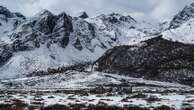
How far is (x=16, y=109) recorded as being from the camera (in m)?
54.0

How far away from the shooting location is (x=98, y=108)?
2216 inches

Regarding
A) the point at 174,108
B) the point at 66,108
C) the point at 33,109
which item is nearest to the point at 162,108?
the point at 174,108

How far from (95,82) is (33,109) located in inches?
5604

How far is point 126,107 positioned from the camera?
185 feet

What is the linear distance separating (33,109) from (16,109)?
230cm

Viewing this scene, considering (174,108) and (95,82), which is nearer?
(174,108)

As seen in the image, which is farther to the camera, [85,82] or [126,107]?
[85,82]

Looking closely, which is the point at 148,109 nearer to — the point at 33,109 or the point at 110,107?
the point at 110,107

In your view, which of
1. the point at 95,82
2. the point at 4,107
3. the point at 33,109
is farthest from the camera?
the point at 95,82

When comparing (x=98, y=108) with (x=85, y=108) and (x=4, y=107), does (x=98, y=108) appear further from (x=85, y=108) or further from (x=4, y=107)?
(x=4, y=107)

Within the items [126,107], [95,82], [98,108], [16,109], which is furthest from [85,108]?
[95,82]

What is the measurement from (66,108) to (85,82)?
459ft

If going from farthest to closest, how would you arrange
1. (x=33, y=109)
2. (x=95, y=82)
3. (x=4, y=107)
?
(x=95, y=82) < (x=4, y=107) < (x=33, y=109)

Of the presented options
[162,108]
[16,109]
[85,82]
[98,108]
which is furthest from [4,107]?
[85,82]
